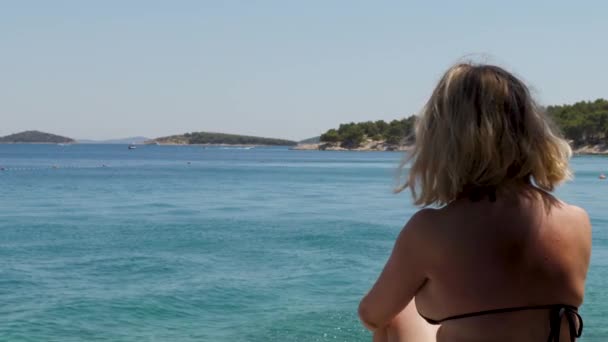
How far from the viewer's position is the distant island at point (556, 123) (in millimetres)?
3178

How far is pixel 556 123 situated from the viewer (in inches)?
95.1

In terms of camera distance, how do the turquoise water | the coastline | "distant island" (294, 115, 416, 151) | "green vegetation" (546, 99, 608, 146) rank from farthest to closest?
"distant island" (294, 115, 416, 151) → the coastline → "green vegetation" (546, 99, 608, 146) → the turquoise water

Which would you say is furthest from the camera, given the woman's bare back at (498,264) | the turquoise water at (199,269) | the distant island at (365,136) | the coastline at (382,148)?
the distant island at (365,136)

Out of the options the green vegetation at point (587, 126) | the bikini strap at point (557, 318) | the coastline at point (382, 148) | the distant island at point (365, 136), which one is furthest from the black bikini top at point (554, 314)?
the distant island at point (365, 136)

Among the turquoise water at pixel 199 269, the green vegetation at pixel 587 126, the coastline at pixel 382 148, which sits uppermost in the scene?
the green vegetation at pixel 587 126

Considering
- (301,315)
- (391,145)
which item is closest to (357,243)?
(301,315)

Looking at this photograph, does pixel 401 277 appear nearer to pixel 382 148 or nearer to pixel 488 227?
pixel 488 227

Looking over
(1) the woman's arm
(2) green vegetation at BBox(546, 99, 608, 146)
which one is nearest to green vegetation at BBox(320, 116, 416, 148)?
(2) green vegetation at BBox(546, 99, 608, 146)

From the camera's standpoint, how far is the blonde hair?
7.27ft

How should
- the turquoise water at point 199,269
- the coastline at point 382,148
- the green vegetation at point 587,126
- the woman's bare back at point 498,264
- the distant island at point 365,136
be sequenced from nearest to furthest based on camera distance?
the woman's bare back at point 498,264 < the turquoise water at point 199,269 < the green vegetation at point 587,126 < the coastline at point 382,148 < the distant island at point 365,136

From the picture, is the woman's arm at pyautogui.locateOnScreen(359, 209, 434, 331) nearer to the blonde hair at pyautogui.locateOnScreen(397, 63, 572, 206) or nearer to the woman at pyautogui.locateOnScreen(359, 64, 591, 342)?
the woman at pyautogui.locateOnScreen(359, 64, 591, 342)

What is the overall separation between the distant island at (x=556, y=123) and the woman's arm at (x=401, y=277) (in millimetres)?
301

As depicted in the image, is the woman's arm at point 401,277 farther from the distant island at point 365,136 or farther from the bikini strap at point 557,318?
the distant island at point 365,136

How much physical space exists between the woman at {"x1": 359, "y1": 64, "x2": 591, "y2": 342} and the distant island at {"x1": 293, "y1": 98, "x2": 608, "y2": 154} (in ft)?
0.57
